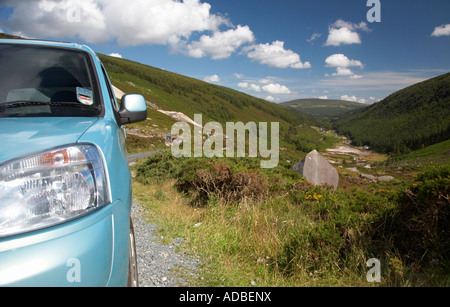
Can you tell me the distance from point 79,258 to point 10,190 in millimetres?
463

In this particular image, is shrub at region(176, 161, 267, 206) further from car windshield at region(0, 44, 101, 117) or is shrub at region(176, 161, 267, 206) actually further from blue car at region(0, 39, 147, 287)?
blue car at region(0, 39, 147, 287)

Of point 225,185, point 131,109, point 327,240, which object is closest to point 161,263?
point 131,109

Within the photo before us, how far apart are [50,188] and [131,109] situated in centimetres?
142

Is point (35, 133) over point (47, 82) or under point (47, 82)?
under

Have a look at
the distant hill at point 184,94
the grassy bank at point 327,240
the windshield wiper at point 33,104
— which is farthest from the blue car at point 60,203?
the distant hill at point 184,94

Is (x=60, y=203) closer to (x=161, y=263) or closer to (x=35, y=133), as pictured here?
(x=35, y=133)

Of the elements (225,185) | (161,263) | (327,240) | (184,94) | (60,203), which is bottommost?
(161,263)

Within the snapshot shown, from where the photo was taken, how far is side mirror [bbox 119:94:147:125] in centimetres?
254

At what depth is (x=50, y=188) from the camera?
1.26m

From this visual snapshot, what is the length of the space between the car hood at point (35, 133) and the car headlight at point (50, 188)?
0.05 metres

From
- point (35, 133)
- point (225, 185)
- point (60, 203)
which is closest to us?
point (60, 203)

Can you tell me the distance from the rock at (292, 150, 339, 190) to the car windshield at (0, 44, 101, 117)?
13.4 metres

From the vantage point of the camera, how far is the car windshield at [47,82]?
6.69ft
